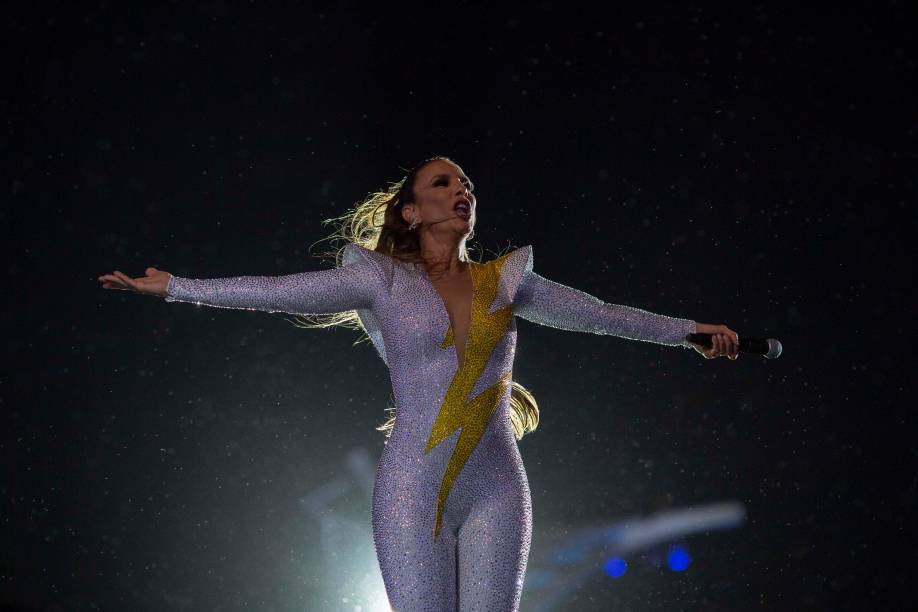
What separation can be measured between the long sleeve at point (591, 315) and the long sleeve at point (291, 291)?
0.40 metres

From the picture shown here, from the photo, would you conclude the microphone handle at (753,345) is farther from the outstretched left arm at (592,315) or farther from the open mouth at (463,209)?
the open mouth at (463,209)

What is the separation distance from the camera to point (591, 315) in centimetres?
229

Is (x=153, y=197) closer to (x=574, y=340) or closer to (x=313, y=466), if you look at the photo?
(x=313, y=466)

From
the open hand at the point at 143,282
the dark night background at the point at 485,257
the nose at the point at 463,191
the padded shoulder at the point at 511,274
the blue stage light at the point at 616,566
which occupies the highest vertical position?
the open hand at the point at 143,282

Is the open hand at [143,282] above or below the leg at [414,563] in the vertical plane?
above

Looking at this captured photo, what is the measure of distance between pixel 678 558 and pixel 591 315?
5.97 feet

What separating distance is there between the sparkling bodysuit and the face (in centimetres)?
15

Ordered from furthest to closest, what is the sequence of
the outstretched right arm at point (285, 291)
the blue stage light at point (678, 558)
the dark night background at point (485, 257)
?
the blue stage light at point (678, 558) < the dark night background at point (485, 257) < the outstretched right arm at point (285, 291)

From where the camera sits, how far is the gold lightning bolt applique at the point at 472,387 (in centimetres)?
203

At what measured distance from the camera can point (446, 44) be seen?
384 cm

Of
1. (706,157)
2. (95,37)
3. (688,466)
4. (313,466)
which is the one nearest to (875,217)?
(706,157)

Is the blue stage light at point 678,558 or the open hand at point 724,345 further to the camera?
Result: the blue stage light at point 678,558

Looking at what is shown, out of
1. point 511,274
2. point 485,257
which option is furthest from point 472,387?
point 485,257

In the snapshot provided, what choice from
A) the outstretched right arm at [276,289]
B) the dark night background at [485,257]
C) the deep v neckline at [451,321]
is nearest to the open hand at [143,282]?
the outstretched right arm at [276,289]
